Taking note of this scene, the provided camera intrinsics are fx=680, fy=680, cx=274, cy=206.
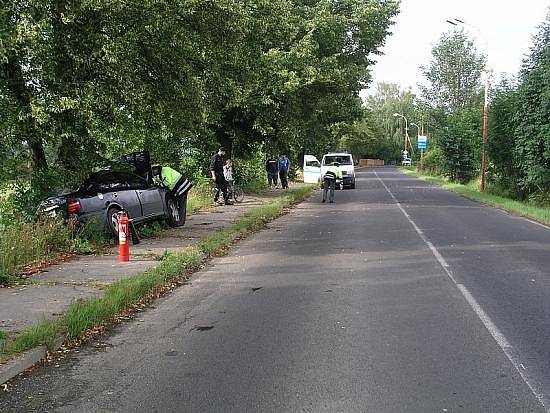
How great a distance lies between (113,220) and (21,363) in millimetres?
7866

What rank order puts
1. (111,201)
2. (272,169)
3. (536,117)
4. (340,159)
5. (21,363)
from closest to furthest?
1. (21,363)
2. (111,201)
3. (536,117)
4. (272,169)
5. (340,159)

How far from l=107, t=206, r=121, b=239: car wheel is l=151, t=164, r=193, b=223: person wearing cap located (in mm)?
2611

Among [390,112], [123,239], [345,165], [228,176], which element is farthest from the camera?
[390,112]

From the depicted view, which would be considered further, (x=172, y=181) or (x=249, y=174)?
(x=249, y=174)

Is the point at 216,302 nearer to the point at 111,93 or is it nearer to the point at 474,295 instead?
the point at 474,295

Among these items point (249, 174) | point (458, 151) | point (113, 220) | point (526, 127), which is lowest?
point (113, 220)

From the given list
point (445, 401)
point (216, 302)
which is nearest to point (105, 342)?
point (216, 302)

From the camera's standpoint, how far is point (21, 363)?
583cm

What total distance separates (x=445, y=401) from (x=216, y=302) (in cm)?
430

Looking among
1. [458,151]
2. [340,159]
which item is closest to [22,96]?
[340,159]

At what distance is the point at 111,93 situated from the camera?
40.4ft

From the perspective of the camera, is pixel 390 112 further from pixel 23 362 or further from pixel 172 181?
pixel 23 362

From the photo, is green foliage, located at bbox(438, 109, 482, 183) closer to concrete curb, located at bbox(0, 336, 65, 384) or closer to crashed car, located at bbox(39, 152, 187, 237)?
crashed car, located at bbox(39, 152, 187, 237)

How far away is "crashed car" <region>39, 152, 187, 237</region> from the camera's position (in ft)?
41.6
